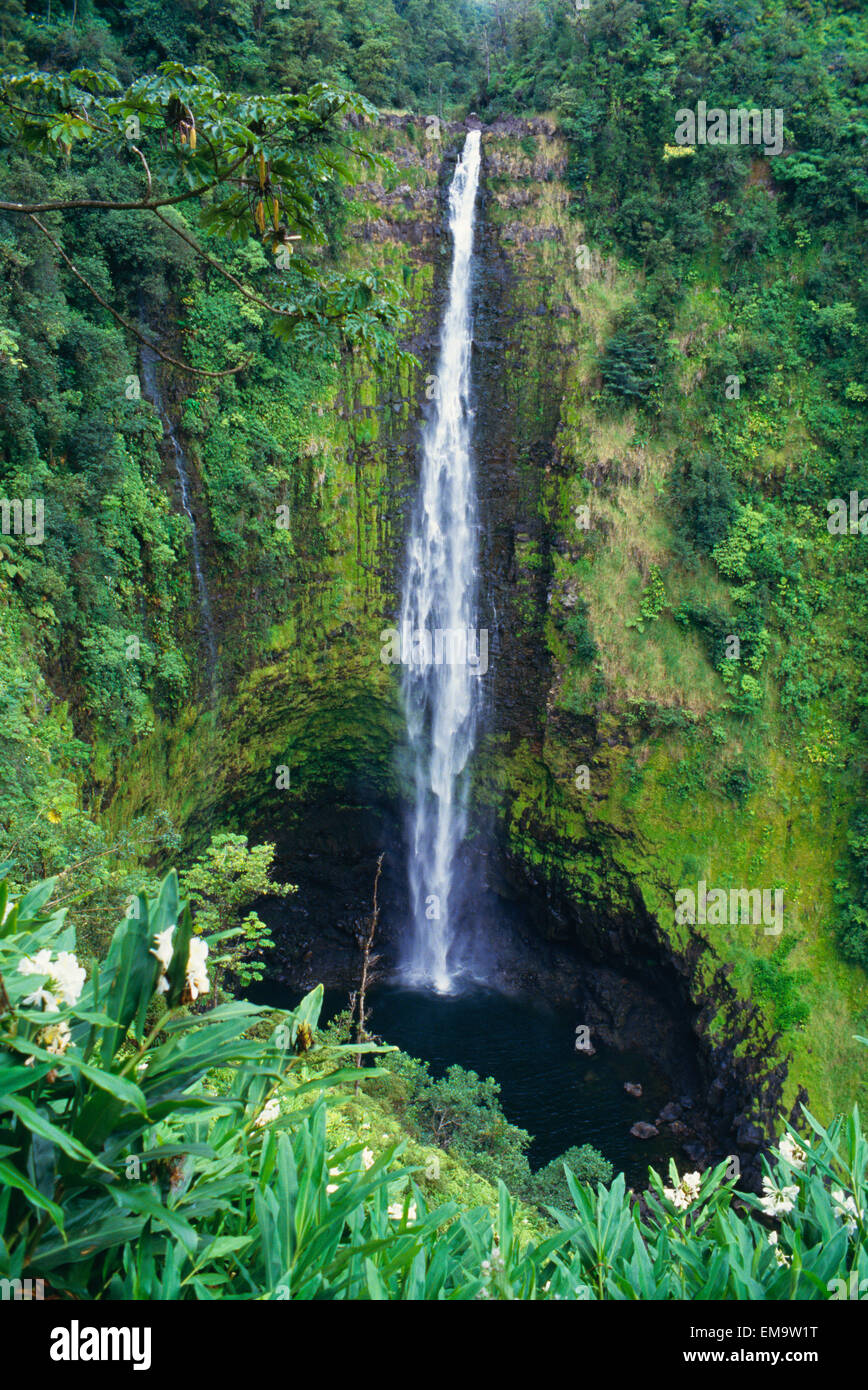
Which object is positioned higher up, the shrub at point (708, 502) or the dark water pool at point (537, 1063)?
the shrub at point (708, 502)

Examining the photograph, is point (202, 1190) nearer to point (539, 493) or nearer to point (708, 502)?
point (708, 502)

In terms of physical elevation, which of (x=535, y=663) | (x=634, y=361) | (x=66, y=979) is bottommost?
(x=66, y=979)

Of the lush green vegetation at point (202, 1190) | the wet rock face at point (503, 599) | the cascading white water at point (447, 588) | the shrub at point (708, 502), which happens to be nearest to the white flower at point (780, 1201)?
the lush green vegetation at point (202, 1190)

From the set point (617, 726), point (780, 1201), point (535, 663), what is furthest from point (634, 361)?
point (780, 1201)

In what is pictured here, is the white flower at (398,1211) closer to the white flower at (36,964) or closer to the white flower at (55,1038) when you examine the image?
the white flower at (55,1038)

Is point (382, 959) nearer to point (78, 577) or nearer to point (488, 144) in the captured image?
point (78, 577)
